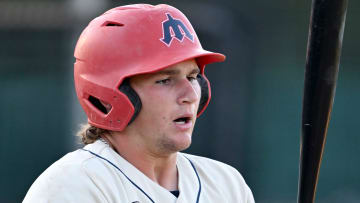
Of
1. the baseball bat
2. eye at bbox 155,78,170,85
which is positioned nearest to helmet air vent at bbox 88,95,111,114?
eye at bbox 155,78,170,85

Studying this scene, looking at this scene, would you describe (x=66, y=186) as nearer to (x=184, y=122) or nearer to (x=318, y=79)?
(x=184, y=122)

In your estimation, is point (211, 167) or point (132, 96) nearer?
point (132, 96)

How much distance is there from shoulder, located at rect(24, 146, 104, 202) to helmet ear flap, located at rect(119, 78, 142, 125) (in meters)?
0.25

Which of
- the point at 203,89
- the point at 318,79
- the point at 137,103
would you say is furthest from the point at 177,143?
the point at 318,79

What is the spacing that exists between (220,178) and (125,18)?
2.40ft

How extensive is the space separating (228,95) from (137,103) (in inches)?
168

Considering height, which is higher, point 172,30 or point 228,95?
point 172,30

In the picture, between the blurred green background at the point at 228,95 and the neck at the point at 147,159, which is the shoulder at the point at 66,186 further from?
the blurred green background at the point at 228,95

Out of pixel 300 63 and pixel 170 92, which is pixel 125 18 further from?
pixel 300 63

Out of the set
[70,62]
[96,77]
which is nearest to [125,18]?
[96,77]

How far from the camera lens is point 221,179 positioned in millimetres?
2619

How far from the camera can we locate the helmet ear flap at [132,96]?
235 centimetres

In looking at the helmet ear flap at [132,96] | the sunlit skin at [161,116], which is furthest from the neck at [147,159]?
the helmet ear flap at [132,96]

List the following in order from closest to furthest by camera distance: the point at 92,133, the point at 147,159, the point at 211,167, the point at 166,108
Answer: the point at 166,108 < the point at 147,159 < the point at 92,133 < the point at 211,167
